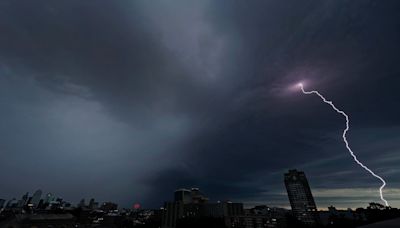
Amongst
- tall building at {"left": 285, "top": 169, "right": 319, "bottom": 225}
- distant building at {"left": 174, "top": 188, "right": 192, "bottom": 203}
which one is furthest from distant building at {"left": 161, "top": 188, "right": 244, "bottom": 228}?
tall building at {"left": 285, "top": 169, "right": 319, "bottom": 225}

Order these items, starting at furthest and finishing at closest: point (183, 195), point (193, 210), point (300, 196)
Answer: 1. point (183, 195)
2. point (300, 196)
3. point (193, 210)

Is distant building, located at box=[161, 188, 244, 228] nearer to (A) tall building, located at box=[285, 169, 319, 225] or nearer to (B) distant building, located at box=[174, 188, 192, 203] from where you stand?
(B) distant building, located at box=[174, 188, 192, 203]

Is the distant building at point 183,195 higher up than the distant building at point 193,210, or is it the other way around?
the distant building at point 183,195

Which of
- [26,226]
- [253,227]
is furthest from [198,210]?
[26,226]

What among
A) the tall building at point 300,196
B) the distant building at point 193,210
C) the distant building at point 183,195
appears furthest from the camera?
the distant building at point 183,195

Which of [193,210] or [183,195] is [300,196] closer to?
[193,210]

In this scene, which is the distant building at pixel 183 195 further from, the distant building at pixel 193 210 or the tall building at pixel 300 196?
the tall building at pixel 300 196

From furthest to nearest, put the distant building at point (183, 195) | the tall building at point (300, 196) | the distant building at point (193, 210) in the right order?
the distant building at point (183, 195)
the tall building at point (300, 196)
the distant building at point (193, 210)

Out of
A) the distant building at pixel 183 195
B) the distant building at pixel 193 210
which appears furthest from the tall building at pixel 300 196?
the distant building at pixel 183 195

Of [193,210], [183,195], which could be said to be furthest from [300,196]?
[183,195]
